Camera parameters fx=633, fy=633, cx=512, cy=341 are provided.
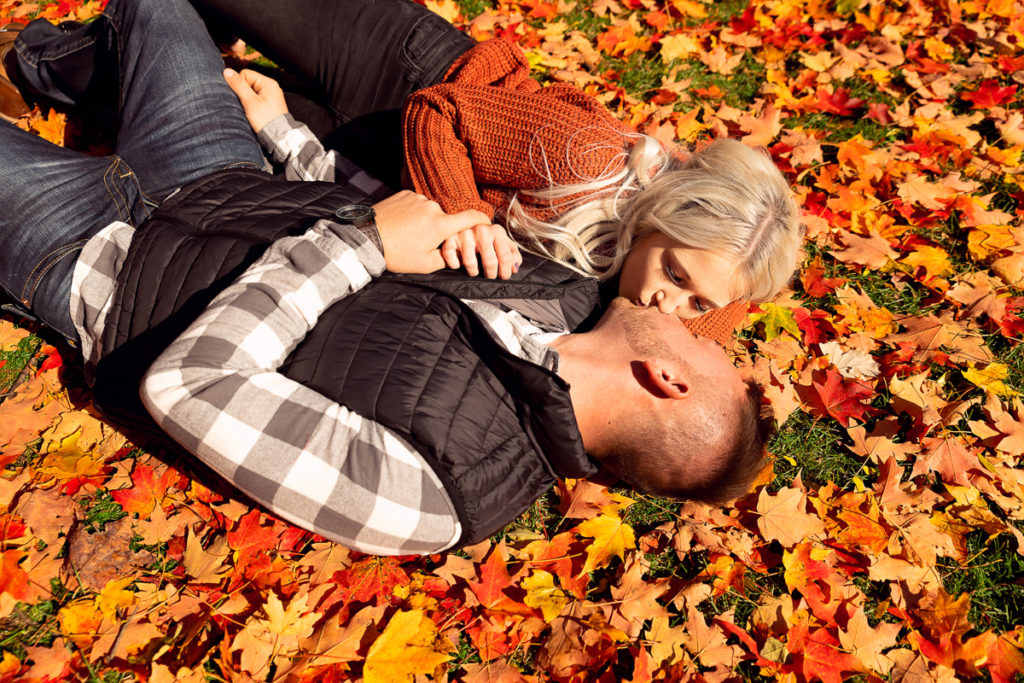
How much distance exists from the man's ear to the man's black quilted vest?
0.33 m

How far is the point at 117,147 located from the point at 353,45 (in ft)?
3.86

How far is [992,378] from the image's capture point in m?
3.28

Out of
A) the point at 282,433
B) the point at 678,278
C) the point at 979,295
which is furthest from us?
the point at 979,295

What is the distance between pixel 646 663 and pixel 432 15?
310 cm

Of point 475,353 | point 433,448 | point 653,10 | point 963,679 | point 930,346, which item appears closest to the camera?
point 433,448

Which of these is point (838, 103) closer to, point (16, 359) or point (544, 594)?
point (544, 594)

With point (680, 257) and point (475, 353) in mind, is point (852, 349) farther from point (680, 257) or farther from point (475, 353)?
point (475, 353)

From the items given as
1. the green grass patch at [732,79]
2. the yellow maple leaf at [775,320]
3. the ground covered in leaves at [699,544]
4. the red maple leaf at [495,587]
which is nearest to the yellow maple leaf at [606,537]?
the ground covered in leaves at [699,544]

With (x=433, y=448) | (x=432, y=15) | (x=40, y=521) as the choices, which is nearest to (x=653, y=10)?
(x=432, y=15)

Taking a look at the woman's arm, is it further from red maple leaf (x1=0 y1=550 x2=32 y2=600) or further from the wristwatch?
red maple leaf (x1=0 y1=550 x2=32 y2=600)

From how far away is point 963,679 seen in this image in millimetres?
2484

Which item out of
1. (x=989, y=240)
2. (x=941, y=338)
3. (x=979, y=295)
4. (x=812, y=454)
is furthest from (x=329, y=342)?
(x=989, y=240)

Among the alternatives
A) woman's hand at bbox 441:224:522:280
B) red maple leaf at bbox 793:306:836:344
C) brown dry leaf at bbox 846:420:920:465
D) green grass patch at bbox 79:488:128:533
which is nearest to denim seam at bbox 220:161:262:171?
woman's hand at bbox 441:224:522:280

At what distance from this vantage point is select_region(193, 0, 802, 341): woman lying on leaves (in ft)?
8.53
